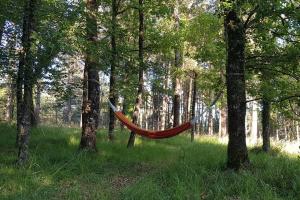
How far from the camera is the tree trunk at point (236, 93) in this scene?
6.80 metres

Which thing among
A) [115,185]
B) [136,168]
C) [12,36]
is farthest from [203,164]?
[12,36]

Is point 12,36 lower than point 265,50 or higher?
higher

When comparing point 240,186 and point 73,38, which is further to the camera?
point 73,38

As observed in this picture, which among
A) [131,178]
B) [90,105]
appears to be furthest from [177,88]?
[131,178]

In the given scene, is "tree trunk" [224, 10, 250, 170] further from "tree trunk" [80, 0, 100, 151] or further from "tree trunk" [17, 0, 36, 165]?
"tree trunk" [17, 0, 36, 165]

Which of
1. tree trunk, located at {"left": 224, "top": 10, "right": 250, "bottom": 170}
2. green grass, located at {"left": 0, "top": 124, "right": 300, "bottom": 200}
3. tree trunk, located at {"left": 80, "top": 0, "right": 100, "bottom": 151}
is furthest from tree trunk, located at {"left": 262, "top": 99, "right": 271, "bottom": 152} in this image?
tree trunk, located at {"left": 80, "top": 0, "right": 100, "bottom": 151}

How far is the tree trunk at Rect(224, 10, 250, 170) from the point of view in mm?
6801

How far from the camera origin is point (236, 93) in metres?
6.86

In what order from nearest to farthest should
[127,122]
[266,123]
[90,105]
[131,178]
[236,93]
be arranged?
[236,93]
[131,178]
[127,122]
[90,105]
[266,123]

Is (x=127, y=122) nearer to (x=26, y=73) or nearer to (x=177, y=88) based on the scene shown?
(x=26, y=73)

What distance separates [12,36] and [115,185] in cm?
550

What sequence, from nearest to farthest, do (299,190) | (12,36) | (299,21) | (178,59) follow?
1. (299,190)
2. (299,21)
3. (12,36)
4. (178,59)

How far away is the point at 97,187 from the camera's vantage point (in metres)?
6.18

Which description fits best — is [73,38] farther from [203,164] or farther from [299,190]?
[299,190]
